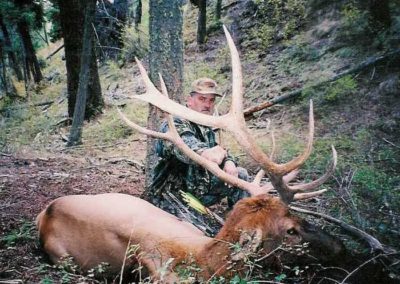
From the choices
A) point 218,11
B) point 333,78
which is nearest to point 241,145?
point 333,78

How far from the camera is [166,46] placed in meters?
5.55

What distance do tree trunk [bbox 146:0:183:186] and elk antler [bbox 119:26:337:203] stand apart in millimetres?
1511

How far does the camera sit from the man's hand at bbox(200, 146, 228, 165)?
3.89 metres

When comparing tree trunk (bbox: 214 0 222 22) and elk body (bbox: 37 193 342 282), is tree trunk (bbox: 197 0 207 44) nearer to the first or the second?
tree trunk (bbox: 214 0 222 22)

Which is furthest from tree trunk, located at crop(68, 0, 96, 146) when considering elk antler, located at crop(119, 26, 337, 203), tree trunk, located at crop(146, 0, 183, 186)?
elk antler, located at crop(119, 26, 337, 203)

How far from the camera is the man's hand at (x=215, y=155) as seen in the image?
12.8 ft

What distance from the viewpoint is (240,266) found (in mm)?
3133

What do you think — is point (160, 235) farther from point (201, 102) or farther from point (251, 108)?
point (251, 108)

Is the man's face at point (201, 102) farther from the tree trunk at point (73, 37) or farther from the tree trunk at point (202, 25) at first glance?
the tree trunk at point (202, 25)

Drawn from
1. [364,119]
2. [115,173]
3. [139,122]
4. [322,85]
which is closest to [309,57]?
[322,85]

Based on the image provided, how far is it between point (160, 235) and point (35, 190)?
2.84 metres

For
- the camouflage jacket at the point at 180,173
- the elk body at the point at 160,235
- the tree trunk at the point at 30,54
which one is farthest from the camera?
the tree trunk at the point at 30,54

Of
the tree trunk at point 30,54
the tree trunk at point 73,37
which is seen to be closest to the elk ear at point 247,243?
the tree trunk at point 73,37

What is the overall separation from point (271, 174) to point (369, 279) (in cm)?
97
